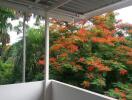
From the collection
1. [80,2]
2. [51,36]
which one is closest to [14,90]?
[80,2]

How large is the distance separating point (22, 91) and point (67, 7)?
1674 millimetres

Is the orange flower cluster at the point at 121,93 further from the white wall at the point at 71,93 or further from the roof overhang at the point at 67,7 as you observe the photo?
the roof overhang at the point at 67,7

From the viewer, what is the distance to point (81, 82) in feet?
16.8

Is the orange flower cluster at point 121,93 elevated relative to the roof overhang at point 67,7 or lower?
lower

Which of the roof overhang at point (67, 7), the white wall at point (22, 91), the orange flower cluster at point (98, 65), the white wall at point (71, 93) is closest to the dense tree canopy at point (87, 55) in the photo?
the orange flower cluster at point (98, 65)

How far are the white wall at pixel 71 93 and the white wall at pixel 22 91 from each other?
0.28 metres

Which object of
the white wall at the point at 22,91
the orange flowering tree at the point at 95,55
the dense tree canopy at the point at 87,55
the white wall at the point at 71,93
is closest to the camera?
the white wall at the point at 71,93

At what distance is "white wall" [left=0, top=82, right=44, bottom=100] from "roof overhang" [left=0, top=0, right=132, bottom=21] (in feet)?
4.33

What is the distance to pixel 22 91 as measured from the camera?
3.47 m

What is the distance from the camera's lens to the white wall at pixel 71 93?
258cm

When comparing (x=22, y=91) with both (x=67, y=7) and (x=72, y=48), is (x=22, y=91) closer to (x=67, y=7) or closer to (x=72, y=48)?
(x=67, y=7)

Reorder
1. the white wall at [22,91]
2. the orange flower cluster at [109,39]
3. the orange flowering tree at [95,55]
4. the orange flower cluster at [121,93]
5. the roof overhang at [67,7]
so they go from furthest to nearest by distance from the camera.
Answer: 1. the orange flower cluster at [109,39]
2. the orange flowering tree at [95,55]
3. the orange flower cluster at [121,93]
4. the white wall at [22,91]
5. the roof overhang at [67,7]

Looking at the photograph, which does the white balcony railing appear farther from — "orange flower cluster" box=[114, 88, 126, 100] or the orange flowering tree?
"orange flower cluster" box=[114, 88, 126, 100]

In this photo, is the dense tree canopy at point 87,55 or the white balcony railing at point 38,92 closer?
the white balcony railing at point 38,92
